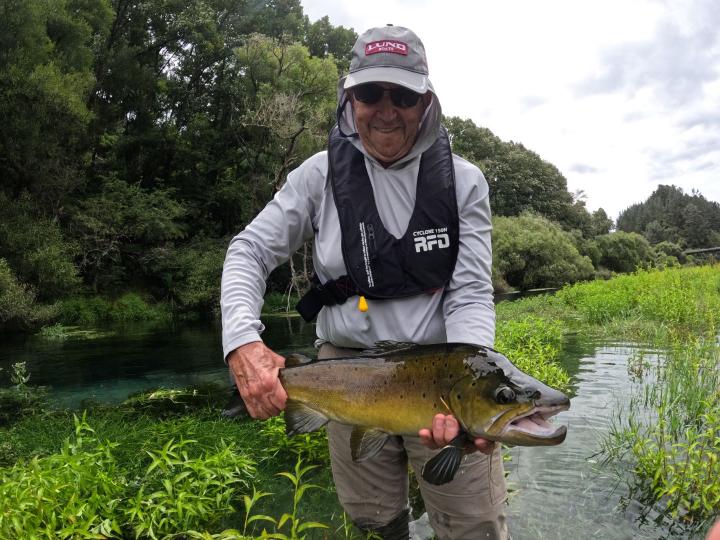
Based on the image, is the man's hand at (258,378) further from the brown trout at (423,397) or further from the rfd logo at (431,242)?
the rfd logo at (431,242)

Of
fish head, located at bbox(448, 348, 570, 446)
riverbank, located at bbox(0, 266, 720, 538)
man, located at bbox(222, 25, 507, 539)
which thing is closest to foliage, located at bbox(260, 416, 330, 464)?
riverbank, located at bbox(0, 266, 720, 538)

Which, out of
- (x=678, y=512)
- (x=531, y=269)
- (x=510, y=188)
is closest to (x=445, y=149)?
(x=678, y=512)

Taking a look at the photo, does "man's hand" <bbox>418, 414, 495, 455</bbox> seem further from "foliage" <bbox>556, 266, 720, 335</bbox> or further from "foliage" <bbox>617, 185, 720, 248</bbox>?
"foliage" <bbox>617, 185, 720, 248</bbox>

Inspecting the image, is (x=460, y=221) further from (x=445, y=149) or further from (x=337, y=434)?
(x=337, y=434)

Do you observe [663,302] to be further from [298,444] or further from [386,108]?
[386,108]

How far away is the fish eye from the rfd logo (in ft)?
2.83

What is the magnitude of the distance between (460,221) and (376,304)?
2.01 feet

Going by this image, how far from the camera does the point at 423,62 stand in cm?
270

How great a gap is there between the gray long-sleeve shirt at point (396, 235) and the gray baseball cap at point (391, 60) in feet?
0.87

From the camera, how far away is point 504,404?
6.81ft

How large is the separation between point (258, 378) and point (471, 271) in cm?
117

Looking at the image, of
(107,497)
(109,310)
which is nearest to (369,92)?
(107,497)

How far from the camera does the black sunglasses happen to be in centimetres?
265

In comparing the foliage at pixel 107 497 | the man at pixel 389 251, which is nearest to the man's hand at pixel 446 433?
the man at pixel 389 251
